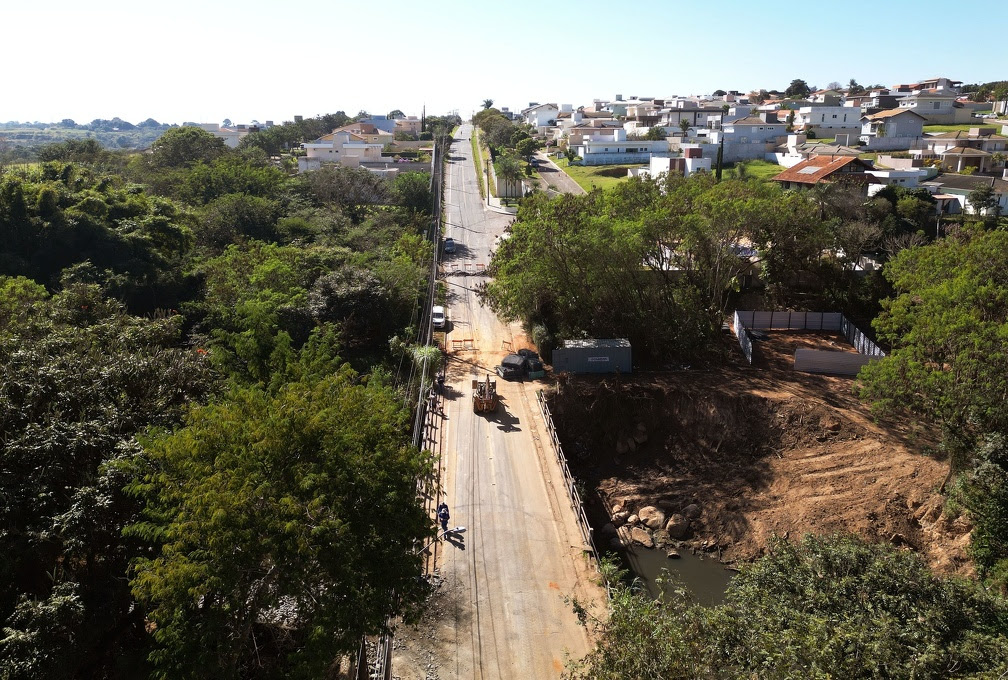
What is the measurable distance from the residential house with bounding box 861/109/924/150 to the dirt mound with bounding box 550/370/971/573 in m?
59.0

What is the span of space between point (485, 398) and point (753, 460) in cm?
1068

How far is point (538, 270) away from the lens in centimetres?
2923

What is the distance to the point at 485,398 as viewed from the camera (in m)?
25.6

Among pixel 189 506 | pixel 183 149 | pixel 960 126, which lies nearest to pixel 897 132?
pixel 960 126

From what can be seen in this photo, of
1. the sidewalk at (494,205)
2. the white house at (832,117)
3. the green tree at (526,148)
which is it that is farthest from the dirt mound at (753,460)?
the white house at (832,117)

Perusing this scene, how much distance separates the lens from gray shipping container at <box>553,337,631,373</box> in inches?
1117

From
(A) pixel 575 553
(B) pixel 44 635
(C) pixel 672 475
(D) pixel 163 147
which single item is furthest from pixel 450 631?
(D) pixel 163 147

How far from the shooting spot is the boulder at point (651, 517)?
75.4 feet

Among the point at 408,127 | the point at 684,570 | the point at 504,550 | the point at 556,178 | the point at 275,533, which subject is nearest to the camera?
the point at 275,533

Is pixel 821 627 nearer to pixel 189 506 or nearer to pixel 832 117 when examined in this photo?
pixel 189 506

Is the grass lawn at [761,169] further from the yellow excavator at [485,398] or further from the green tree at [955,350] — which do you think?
the yellow excavator at [485,398]

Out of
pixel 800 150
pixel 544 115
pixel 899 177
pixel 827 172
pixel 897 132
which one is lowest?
pixel 899 177

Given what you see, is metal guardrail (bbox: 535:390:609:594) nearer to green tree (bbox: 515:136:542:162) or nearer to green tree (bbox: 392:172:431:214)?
green tree (bbox: 392:172:431:214)

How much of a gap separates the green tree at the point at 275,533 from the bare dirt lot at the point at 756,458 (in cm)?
1331
